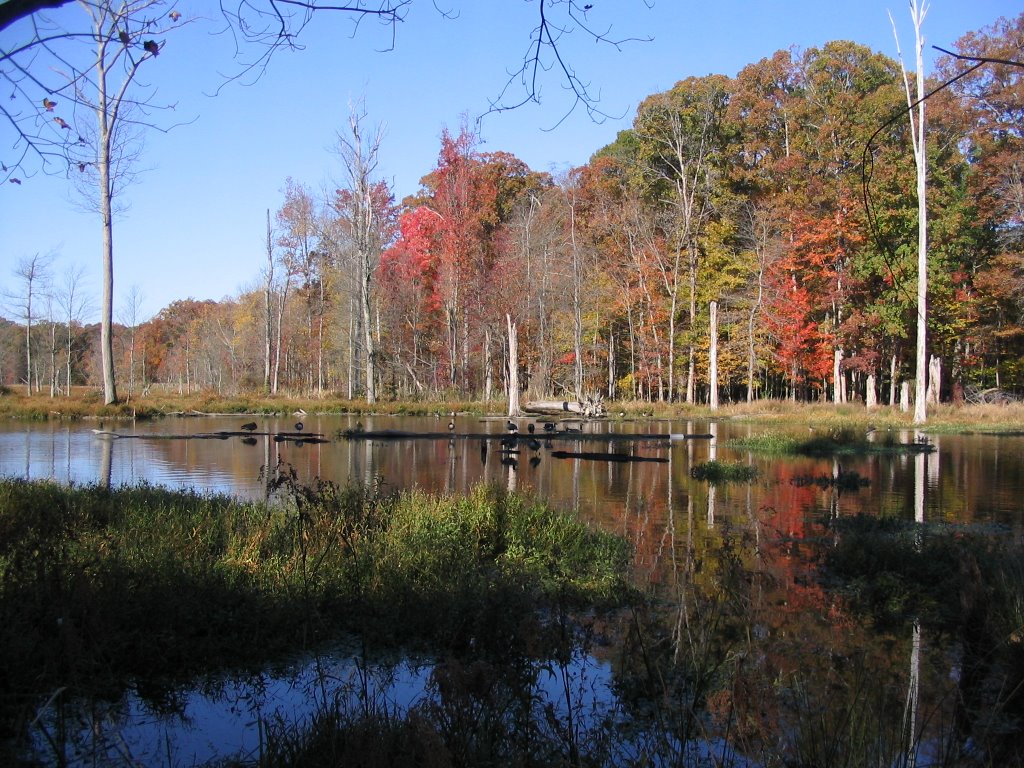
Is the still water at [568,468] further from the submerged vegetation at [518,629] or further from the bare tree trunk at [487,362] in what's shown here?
the bare tree trunk at [487,362]

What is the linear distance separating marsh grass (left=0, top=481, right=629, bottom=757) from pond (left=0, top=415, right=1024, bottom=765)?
0.33 metres

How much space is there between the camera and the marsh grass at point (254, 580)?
5500 millimetres

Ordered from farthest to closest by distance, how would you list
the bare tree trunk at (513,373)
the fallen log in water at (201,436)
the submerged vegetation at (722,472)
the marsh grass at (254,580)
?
the bare tree trunk at (513,373), the fallen log in water at (201,436), the submerged vegetation at (722,472), the marsh grass at (254,580)

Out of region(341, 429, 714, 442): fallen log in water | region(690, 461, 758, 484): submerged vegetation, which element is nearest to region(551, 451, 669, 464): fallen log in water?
region(690, 461, 758, 484): submerged vegetation

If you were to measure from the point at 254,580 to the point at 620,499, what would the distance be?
8.23 meters

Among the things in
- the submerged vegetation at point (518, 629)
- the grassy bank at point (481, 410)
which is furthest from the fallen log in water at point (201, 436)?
the submerged vegetation at point (518, 629)

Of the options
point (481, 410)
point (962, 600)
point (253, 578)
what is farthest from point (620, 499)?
point (481, 410)

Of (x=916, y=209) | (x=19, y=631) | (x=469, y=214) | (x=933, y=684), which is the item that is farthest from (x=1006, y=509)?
(x=469, y=214)

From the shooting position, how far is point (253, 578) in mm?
7082

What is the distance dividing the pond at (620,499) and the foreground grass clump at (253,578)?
1.16ft

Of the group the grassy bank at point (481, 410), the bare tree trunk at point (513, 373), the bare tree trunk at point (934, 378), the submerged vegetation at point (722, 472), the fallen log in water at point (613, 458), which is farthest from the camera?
the bare tree trunk at point (934, 378)

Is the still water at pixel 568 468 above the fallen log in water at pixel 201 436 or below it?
below

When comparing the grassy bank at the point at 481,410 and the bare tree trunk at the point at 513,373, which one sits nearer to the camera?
the grassy bank at the point at 481,410

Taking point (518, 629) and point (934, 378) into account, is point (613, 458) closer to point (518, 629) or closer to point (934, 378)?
point (518, 629)
